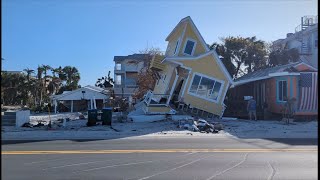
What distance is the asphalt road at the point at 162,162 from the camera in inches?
359

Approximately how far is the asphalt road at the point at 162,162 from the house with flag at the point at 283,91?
13214 millimetres

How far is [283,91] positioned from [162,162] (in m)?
19.6

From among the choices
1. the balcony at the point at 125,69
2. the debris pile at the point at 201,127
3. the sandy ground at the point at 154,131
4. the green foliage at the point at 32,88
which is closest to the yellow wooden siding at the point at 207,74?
the sandy ground at the point at 154,131

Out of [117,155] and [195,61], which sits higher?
[195,61]

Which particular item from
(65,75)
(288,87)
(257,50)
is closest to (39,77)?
(65,75)

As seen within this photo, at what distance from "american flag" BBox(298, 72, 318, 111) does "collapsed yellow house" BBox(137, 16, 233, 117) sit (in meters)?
4.97

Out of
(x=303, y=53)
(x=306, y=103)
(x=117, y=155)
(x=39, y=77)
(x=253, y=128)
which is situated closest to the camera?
(x=117, y=155)

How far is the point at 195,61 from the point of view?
29.2 m

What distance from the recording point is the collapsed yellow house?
95.1ft

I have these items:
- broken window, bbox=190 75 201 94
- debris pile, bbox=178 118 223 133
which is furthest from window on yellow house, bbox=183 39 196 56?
debris pile, bbox=178 118 223 133

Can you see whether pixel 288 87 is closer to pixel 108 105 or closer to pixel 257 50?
pixel 108 105

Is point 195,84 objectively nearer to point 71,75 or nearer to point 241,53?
point 241,53

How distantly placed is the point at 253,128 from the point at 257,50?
30.0 metres

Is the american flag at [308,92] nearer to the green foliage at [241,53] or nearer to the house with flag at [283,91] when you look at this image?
the house with flag at [283,91]
